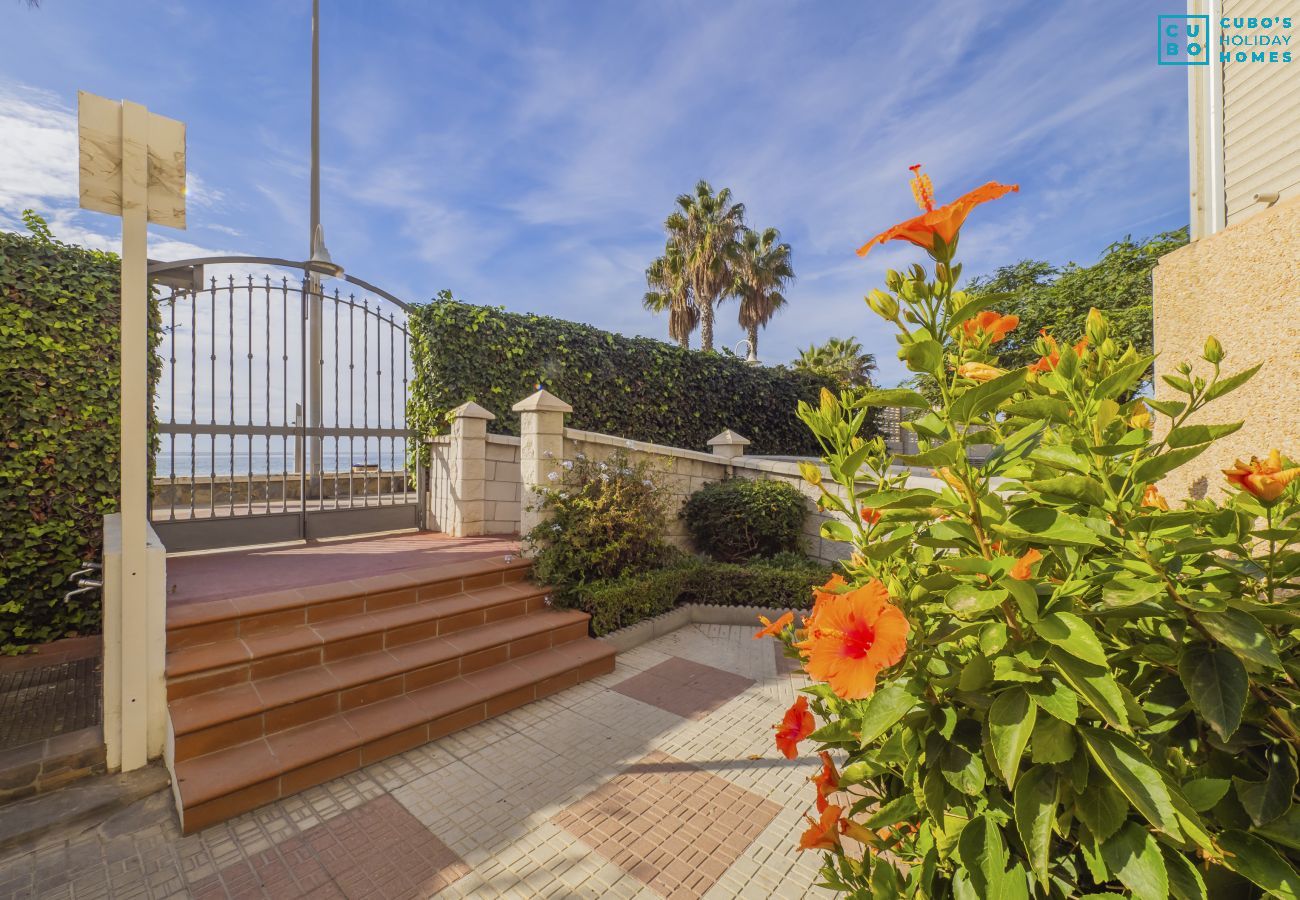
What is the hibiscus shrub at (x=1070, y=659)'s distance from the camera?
0.61m

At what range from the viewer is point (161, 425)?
514 cm

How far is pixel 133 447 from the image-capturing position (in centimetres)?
286

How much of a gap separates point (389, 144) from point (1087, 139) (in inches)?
342

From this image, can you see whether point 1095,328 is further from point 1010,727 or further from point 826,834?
point 826,834

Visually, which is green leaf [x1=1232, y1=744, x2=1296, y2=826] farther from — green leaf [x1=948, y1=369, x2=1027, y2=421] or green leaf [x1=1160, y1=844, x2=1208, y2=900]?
green leaf [x1=948, y1=369, x2=1027, y2=421]

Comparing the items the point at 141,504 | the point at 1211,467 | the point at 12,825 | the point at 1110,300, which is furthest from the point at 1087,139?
the point at 1110,300

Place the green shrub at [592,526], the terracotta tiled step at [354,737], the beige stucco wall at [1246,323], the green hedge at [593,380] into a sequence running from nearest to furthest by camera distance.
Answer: the beige stucco wall at [1246,323]
the terracotta tiled step at [354,737]
the green shrub at [592,526]
the green hedge at [593,380]

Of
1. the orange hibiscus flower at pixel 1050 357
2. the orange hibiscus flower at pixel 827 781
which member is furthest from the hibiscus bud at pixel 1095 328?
the orange hibiscus flower at pixel 827 781

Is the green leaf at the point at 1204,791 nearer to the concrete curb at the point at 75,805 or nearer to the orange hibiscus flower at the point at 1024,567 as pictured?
the orange hibiscus flower at the point at 1024,567

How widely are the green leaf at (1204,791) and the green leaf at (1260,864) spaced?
38 millimetres

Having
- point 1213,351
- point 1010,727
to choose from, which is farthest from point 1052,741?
point 1213,351

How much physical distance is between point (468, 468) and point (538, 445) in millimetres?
1710

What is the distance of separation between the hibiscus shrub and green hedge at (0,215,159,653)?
239 inches

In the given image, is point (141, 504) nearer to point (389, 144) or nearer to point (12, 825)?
point (12, 825)
